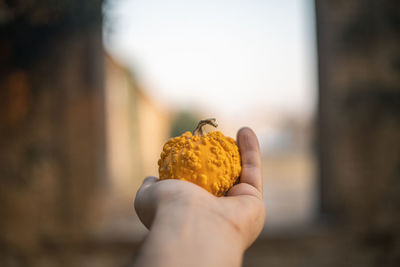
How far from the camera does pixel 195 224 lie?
0.78m

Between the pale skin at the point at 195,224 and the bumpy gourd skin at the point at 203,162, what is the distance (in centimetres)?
7


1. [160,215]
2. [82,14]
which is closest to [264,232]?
[160,215]

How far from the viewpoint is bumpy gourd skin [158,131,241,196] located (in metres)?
1.01

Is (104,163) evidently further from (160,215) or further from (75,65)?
(160,215)

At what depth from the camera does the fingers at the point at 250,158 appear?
1.09 meters

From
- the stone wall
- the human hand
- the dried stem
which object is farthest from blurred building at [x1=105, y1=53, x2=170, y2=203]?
the human hand

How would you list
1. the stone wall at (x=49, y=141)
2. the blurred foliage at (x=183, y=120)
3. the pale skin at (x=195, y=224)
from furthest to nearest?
the blurred foliage at (x=183, y=120) → the stone wall at (x=49, y=141) → the pale skin at (x=195, y=224)

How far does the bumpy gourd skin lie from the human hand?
7 cm

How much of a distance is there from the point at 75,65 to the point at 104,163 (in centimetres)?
103

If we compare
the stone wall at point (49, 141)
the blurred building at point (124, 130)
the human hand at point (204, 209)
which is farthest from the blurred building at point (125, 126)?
the human hand at point (204, 209)

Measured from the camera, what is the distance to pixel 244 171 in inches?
44.1

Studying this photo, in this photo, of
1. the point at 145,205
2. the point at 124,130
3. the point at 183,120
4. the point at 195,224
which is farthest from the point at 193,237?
the point at 183,120

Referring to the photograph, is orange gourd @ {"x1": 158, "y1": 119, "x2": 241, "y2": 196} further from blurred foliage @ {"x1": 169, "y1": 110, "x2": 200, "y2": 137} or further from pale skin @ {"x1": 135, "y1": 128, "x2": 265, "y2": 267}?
blurred foliage @ {"x1": 169, "y1": 110, "x2": 200, "y2": 137}

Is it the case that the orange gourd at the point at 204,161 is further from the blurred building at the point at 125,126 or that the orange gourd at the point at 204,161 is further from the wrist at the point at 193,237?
the blurred building at the point at 125,126
